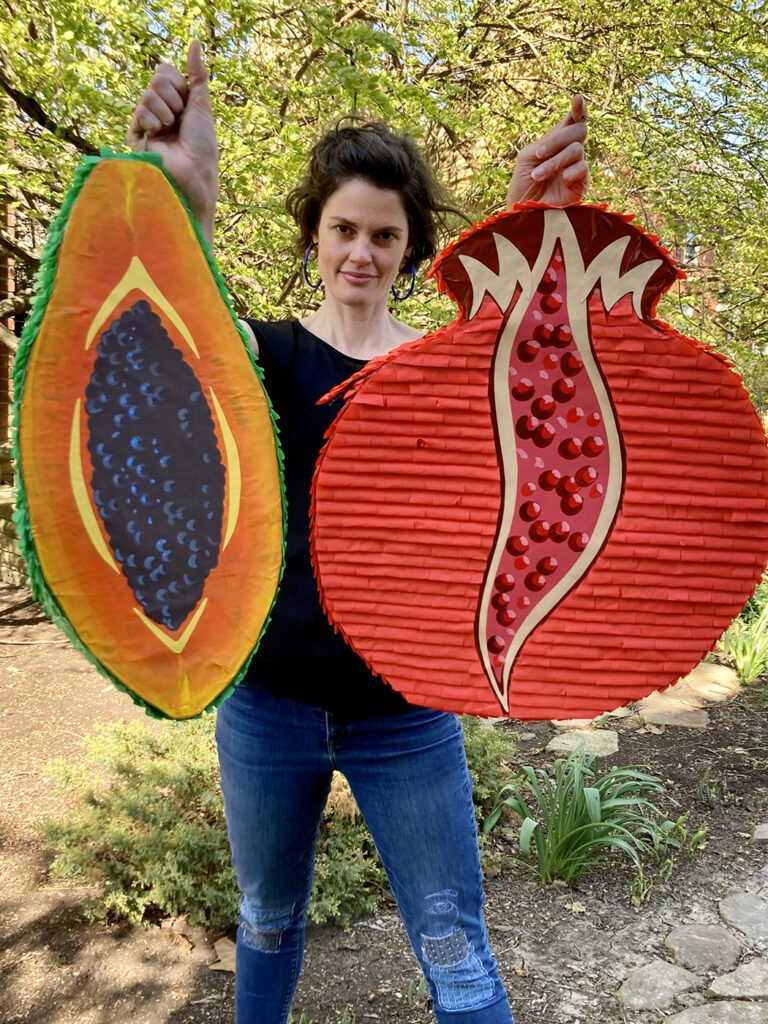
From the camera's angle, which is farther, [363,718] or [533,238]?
[363,718]

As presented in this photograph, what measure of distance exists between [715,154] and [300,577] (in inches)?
144

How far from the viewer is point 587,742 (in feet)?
9.67

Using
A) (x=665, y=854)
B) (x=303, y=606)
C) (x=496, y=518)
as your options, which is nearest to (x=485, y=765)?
(x=665, y=854)

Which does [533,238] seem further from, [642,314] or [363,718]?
[363,718]

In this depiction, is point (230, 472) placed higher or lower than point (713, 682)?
higher

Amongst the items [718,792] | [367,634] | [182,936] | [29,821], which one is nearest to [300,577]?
[367,634]

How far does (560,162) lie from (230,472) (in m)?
0.45

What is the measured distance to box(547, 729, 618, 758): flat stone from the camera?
289cm

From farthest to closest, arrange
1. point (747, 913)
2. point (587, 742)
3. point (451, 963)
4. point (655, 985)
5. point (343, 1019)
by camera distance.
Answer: point (587, 742) < point (747, 913) < point (655, 985) < point (343, 1019) < point (451, 963)

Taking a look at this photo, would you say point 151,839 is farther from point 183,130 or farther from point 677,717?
point 677,717

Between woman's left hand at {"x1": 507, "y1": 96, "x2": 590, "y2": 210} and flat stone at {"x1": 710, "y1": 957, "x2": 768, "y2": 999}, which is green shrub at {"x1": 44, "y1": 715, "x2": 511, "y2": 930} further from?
woman's left hand at {"x1": 507, "y1": 96, "x2": 590, "y2": 210}

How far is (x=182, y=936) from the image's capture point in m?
1.93

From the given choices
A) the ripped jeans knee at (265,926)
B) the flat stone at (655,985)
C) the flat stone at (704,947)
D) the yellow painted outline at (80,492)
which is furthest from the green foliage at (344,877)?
the yellow painted outline at (80,492)

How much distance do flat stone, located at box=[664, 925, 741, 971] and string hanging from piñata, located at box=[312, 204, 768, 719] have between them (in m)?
1.40
